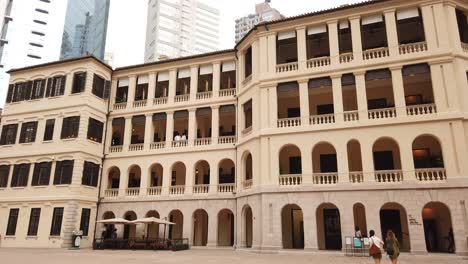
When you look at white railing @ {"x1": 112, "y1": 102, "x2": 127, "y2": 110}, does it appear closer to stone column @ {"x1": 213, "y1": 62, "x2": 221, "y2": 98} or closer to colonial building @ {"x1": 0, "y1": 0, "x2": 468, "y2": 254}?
colonial building @ {"x1": 0, "y1": 0, "x2": 468, "y2": 254}

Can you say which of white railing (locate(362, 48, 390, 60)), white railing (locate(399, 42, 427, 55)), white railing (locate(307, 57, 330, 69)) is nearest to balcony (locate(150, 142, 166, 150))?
white railing (locate(307, 57, 330, 69))

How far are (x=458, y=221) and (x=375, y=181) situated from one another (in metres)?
4.85

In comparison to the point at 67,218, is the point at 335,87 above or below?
above

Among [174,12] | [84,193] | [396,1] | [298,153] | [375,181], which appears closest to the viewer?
[375,181]

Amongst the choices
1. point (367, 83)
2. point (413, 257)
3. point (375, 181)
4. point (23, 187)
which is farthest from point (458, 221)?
point (23, 187)

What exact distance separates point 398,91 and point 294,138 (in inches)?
291

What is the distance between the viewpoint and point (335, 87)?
987 inches

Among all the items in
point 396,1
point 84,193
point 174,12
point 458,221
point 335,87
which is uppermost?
point 174,12

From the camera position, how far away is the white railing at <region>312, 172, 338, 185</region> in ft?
77.9

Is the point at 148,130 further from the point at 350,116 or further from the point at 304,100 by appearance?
the point at 350,116

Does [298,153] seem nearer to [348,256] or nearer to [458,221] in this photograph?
[348,256]

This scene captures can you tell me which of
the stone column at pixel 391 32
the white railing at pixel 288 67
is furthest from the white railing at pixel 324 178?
the stone column at pixel 391 32

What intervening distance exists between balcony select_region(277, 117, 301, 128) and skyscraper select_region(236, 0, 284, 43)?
363ft

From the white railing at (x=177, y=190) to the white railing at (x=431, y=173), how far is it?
1747 centimetres
